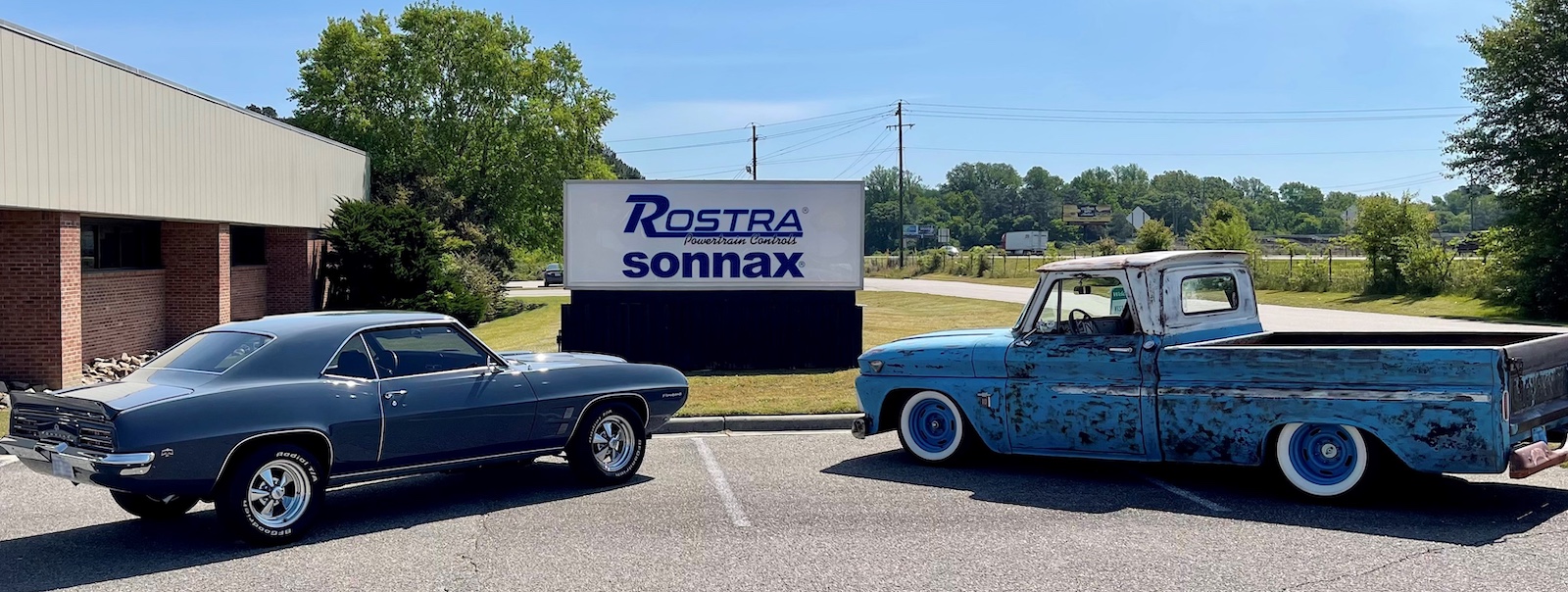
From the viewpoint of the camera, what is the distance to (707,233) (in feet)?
53.2

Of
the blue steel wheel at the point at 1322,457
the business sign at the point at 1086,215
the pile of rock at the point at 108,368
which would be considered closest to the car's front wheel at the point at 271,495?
the blue steel wheel at the point at 1322,457

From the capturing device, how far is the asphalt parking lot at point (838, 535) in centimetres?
612

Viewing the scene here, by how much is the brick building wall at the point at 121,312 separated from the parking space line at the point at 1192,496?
56.2 feet

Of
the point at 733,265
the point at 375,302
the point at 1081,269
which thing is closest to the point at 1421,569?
the point at 1081,269

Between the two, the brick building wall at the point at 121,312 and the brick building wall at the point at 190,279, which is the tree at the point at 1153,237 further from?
the brick building wall at the point at 121,312

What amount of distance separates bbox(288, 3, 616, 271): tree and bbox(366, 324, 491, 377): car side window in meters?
38.1

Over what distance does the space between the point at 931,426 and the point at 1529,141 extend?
93.7ft

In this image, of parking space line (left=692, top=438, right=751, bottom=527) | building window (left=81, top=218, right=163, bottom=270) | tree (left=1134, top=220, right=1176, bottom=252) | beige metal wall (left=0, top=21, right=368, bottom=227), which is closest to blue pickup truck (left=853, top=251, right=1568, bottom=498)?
parking space line (left=692, top=438, right=751, bottom=527)

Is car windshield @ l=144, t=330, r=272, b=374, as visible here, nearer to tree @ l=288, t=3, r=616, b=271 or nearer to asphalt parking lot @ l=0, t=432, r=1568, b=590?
asphalt parking lot @ l=0, t=432, r=1568, b=590

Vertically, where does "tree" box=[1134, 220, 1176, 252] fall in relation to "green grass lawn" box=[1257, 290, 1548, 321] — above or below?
above

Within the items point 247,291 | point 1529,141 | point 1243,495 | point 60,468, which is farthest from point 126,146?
point 1529,141

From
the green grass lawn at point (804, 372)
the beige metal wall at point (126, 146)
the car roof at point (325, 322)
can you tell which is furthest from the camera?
the beige metal wall at point (126, 146)

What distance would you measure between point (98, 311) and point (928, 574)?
698 inches

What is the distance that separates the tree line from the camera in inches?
6260
